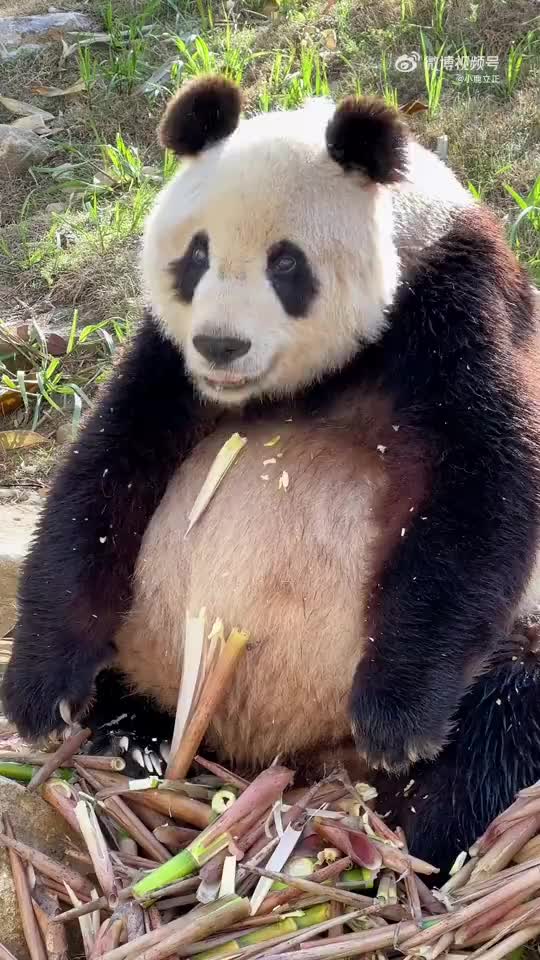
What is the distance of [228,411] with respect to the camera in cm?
293

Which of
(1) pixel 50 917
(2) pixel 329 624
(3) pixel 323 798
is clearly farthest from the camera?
(2) pixel 329 624

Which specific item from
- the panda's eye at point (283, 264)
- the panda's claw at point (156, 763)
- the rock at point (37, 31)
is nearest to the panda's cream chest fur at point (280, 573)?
the panda's claw at point (156, 763)

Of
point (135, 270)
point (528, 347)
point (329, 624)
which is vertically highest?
point (528, 347)

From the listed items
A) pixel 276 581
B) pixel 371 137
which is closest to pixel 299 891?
pixel 276 581

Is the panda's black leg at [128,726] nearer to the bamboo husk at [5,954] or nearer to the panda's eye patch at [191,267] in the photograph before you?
the bamboo husk at [5,954]

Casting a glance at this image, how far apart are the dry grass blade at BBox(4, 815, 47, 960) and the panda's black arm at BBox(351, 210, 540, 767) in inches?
27.6

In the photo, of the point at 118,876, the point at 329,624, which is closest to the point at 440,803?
the point at 329,624

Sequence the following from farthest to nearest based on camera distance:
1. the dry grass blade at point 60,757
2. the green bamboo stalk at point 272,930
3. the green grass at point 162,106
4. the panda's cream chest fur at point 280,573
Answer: the green grass at point 162,106 < the panda's cream chest fur at point 280,573 < the dry grass blade at point 60,757 < the green bamboo stalk at point 272,930

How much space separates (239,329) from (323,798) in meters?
0.96

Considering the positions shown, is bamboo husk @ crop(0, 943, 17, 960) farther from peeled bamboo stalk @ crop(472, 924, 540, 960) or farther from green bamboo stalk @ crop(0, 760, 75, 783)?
peeled bamboo stalk @ crop(472, 924, 540, 960)

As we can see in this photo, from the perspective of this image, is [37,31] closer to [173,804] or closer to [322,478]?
[322,478]

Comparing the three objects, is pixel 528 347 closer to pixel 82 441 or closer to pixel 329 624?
pixel 329 624

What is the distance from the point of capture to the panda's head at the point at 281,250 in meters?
2.52

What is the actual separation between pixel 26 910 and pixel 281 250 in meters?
1.42
